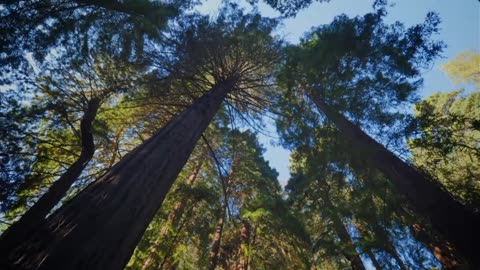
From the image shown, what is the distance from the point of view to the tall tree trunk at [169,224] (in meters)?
6.36

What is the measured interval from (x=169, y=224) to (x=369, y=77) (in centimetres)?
645

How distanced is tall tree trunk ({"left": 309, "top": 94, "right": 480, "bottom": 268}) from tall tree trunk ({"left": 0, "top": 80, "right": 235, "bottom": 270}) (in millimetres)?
3773

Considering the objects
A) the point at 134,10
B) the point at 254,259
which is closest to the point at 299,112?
the point at 134,10

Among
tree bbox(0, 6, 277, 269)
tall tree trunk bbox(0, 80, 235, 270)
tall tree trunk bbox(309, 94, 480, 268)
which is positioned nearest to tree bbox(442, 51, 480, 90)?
tall tree trunk bbox(309, 94, 480, 268)

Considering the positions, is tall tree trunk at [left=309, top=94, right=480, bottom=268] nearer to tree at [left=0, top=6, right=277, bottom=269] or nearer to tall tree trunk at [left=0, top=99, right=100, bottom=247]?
tree at [left=0, top=6, right=277, bottom=269]

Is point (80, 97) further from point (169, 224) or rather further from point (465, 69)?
point (465, 69)

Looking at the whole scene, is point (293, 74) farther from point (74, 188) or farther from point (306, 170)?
point (74, 188)

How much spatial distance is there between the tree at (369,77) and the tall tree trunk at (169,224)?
4963 mm

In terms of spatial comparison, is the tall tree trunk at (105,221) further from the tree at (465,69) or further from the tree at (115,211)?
the tree at (465,69)

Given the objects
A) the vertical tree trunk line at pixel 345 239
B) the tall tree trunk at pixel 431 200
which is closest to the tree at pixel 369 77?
the tall tree trunk at pixel 431 200

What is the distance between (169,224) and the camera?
6.77 metres

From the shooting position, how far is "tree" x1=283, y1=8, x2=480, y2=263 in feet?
16.0

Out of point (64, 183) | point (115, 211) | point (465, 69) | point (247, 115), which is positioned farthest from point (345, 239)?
point (465, 69)

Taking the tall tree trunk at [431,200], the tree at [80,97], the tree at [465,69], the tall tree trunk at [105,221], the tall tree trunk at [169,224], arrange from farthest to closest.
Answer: the tree at [465,69] < the tall tree trunk at [169,224] < the tree at [80,97] < the tall tree trunk at [431,200] < the tall tree trunk at [105,221]
